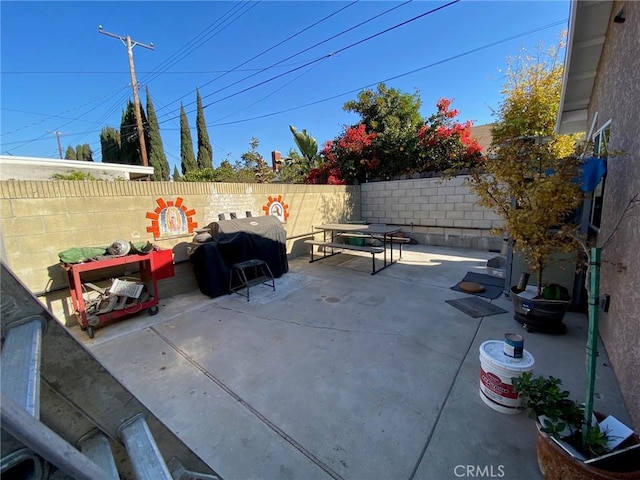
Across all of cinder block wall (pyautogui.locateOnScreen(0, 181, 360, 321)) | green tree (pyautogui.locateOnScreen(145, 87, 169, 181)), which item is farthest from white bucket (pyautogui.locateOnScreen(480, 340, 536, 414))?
green tree (pyautogui.locateOnScreen(145, 87, 169, 181))

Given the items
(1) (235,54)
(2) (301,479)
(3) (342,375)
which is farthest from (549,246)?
(1) (235,54)

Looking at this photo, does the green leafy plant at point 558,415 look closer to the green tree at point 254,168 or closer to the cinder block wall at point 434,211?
the cinder block wall at point 434,211

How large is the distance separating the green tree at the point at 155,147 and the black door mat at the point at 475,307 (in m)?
17.4

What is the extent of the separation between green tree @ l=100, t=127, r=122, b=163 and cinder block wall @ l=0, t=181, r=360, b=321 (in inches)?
788

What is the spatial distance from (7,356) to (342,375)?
2233mm

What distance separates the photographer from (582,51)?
4055 millimetres

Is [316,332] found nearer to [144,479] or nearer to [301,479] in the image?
[301,479]

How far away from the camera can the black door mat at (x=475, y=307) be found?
357 centimetres

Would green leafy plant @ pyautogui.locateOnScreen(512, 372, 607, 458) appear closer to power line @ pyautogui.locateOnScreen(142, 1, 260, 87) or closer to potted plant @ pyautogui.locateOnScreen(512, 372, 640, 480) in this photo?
potted plant @ pyautogui.locateOnScreen(512, 372, 640, 480)

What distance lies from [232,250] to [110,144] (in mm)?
22863

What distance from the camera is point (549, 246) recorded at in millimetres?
2871

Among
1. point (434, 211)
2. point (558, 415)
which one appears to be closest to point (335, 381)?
point (558, 415)

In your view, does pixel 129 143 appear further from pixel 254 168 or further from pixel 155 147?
pixel 254 168

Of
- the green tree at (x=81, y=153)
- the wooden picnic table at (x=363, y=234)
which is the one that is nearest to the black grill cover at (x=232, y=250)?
the wooden picnic table at (x=363, y=234)
